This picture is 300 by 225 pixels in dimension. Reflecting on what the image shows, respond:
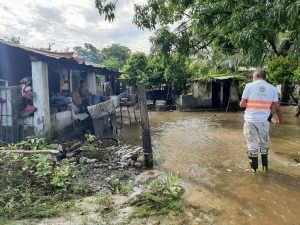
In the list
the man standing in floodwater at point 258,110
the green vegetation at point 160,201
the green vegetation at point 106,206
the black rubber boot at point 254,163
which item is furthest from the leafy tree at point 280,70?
the green vegetation at point 106,206

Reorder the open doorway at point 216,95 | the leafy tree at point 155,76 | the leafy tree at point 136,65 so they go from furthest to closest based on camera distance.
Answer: the leafy tree at point 136,65
the leafy tree at point 155,76
the open doorway at point 216,95

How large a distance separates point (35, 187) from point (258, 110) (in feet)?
14.6

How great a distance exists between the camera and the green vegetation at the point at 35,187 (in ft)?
14.0

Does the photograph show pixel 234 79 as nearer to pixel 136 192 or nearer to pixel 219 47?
pixel 219 47

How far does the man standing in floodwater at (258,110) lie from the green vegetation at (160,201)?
73.4 inches

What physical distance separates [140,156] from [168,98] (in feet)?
57.8

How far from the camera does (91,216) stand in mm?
4082

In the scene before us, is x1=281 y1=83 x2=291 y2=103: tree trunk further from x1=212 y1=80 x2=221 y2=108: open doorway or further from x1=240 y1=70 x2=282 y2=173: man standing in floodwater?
x1=240 y1=70 x2=282 y2=173: man standing in floodwater

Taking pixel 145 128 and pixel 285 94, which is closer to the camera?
pixel 145 128

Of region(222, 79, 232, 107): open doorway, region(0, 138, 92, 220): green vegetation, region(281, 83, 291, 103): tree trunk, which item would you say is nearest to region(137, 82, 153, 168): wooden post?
region(0, 138, 92, 220): green vegetation

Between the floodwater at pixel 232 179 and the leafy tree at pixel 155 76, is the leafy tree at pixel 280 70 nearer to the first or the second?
the floodwater at pixel 232 179

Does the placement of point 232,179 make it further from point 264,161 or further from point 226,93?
point 226,93

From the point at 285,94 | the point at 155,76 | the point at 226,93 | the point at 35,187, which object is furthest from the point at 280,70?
the point at 35,187

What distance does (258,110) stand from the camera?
5.73 meters
